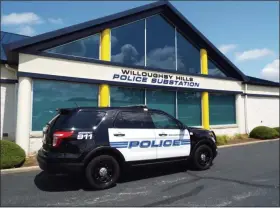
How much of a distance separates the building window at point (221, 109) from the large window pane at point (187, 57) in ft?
6.92

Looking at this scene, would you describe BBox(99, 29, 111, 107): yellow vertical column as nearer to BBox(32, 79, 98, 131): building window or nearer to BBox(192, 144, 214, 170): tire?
BBox(32, 79, 98, 131): building window

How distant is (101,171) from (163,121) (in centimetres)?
230

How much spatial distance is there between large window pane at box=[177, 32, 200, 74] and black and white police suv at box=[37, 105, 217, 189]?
8.34 metres

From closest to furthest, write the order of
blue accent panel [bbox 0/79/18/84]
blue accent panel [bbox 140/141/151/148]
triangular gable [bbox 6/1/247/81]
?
blue accent panel [bbox 140/141/151/148]
triangular gable [bbox 6/1/247/81]
blue accent panel [bbox 0/79/18/84]

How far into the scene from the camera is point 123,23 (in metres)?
13.7

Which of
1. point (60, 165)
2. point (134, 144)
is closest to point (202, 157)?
point (134, 144)

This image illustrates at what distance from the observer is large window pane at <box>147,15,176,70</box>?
582 inches

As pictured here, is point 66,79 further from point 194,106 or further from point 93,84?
point 194,106

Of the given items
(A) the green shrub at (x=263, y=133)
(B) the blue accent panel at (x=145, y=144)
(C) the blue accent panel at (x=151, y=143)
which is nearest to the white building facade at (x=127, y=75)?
(A) the green shrub at (x=263, y=133)

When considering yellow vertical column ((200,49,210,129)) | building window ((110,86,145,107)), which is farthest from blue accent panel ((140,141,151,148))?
yellow vertical column ((200,49,210,129))

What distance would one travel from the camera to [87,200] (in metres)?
5.83

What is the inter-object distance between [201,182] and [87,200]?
301cm

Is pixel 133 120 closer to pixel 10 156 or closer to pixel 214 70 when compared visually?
pixel 10 156

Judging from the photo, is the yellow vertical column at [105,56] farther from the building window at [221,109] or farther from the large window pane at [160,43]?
the building window at [221,109]
